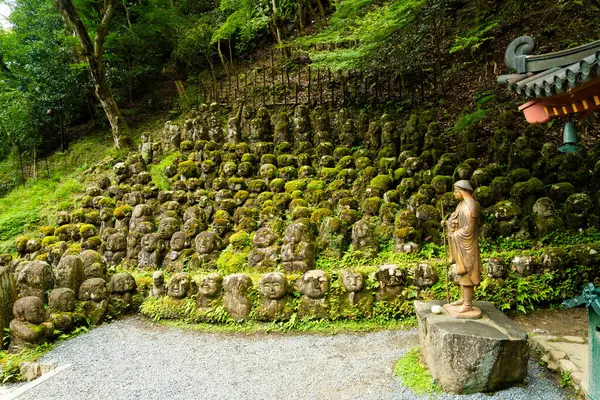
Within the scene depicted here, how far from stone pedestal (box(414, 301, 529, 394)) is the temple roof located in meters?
2.43

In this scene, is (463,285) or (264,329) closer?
(463,285)

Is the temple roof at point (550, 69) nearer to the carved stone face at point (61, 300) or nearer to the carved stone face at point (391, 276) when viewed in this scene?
the carved stone face at point (391, 276)

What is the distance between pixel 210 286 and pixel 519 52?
17.9ft

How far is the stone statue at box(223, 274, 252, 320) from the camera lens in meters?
6.43

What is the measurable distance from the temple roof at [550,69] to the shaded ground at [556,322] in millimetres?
3297

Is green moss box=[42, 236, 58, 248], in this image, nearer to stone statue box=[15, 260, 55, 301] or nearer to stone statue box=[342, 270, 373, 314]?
stone statue box=[15, 260, 55, 301]

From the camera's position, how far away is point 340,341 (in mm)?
5668

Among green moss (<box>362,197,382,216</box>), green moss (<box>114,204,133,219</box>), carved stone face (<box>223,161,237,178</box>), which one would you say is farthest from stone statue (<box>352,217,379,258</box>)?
green moss (<box>114,204,133,219</box>)

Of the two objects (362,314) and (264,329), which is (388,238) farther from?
(264,329)

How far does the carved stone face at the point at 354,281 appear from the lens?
6098 mm

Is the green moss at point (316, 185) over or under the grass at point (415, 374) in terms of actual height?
over

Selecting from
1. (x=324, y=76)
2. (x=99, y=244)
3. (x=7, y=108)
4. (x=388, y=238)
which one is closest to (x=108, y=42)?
(x=7, y=108)

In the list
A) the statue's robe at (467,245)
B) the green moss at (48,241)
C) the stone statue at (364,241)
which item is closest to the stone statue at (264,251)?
the stone statue at (364,241)

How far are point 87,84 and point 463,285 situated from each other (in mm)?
17470
